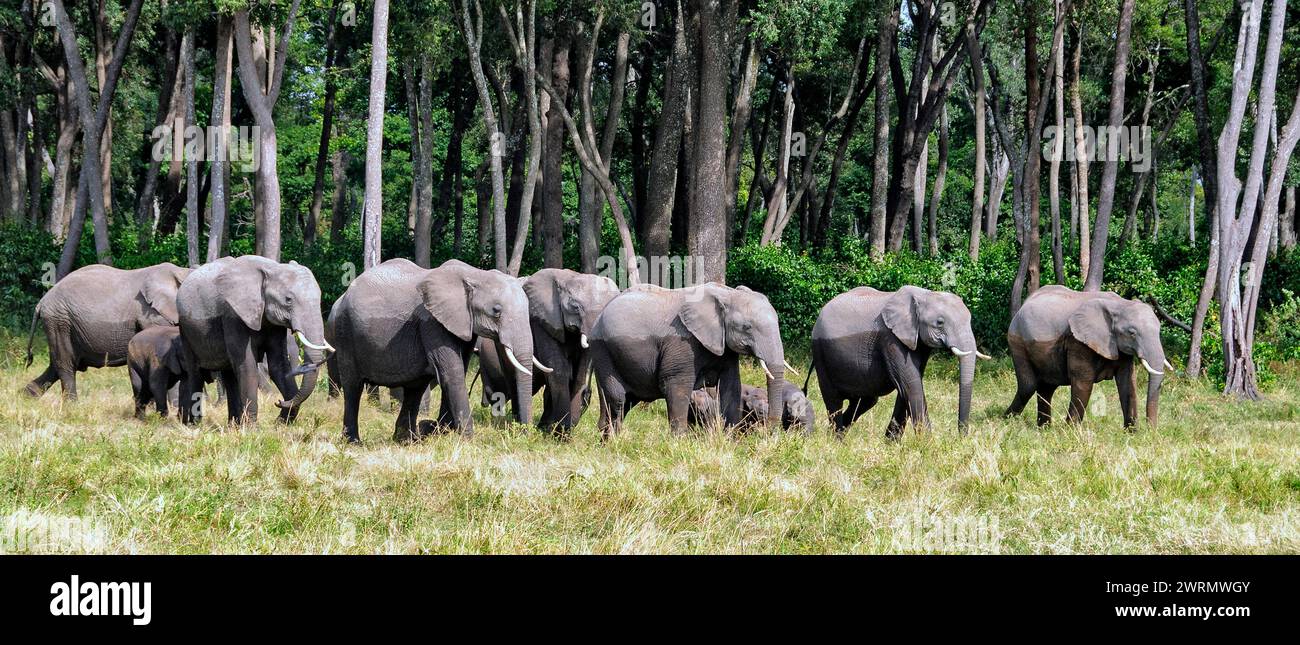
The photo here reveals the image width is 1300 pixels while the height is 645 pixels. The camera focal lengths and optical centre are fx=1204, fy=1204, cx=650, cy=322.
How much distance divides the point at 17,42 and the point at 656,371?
25.7m

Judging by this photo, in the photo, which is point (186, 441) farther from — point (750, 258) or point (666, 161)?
point (750, 258)

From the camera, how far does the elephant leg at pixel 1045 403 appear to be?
1584cm

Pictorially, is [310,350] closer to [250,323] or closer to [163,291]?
[250,323]

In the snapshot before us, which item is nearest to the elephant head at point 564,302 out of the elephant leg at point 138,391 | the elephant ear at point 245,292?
the elephant ear at point 245,292

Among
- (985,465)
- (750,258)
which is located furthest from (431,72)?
(985,465)

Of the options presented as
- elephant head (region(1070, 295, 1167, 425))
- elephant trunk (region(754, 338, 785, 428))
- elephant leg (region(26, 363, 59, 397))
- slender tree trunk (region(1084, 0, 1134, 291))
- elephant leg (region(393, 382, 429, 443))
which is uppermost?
slender tree trunk (region(1084, 0, 1134, 291))

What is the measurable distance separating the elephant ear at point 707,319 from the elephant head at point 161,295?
7.20 meters

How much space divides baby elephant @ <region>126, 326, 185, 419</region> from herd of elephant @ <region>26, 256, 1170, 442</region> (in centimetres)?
2

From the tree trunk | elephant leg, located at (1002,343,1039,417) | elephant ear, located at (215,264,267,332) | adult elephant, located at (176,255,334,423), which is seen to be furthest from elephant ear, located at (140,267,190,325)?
elephant leg, located at (1002,343,1039,417)

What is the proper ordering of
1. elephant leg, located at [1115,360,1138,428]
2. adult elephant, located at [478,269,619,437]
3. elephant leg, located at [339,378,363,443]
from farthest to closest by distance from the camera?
elephant leg, located at [1115,360,1138,428] → adult elephant, located at [478,269,619,437] → elephant leg, located at [339,378,363,443]

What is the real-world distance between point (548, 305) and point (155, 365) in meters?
4.80

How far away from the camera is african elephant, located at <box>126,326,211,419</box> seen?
14492mm

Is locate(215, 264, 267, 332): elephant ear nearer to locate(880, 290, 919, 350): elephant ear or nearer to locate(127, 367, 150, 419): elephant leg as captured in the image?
locate(127, 367, 150, 419): elephant leg

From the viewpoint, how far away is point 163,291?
53.5 ft
